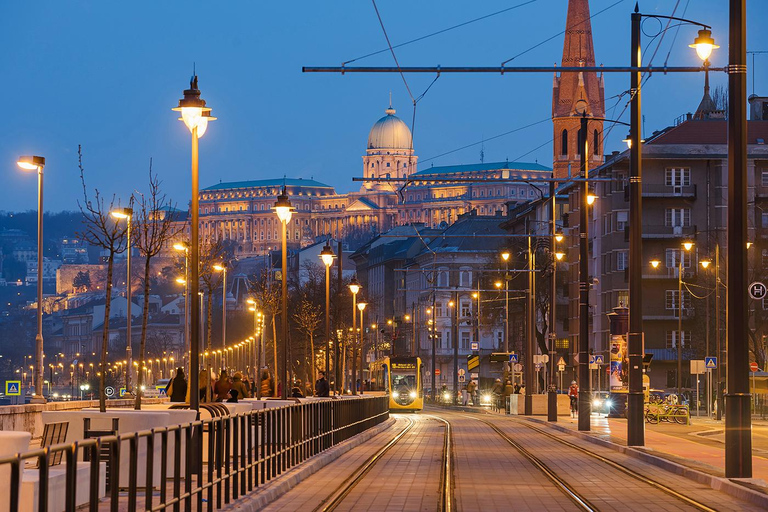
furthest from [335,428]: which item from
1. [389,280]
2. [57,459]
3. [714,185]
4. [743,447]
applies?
[389,280]

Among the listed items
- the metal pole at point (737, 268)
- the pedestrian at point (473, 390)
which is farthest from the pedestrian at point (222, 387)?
the pedestrian at point (473, 390)

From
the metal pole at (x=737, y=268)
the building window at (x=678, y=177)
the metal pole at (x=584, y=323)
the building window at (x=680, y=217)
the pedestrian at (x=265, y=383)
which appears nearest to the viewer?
the metal pole at (x=737, y=268)

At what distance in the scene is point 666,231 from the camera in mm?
102000

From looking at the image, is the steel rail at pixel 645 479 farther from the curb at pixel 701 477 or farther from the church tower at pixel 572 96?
the church tower at pixel 572 96

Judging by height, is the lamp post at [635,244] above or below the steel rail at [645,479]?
above

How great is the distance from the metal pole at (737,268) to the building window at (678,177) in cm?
8156

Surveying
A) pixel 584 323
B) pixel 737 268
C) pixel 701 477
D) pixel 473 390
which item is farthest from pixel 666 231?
pixel 737 268

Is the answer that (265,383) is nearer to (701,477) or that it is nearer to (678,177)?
(701,477)

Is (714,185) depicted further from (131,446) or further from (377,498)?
(131,446)

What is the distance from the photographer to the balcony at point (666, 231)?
101 metres

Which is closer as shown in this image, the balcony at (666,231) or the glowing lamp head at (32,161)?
the glowing lamp head at (32,161)

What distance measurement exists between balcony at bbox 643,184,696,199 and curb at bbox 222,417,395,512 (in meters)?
70.9

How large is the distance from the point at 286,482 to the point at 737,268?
6.75m

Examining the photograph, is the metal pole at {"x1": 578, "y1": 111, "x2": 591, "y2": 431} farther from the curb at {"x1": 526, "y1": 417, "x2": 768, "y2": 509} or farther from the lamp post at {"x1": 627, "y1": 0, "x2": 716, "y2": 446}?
the lamp post at {"x1": 627, "y1": 0, "x2": 716, "y2": 446}
